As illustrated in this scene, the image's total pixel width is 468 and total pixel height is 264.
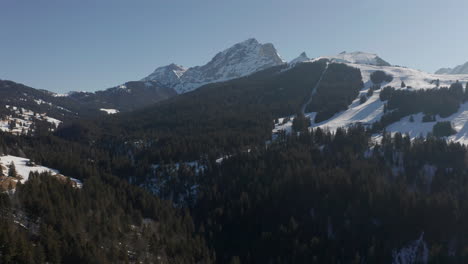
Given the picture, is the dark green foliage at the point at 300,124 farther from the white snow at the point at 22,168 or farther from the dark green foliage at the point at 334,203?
the white snow at the point at 22,168

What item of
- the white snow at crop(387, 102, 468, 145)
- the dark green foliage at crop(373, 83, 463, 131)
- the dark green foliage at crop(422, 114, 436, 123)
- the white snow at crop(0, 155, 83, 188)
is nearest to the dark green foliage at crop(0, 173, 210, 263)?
the white snow at crop(0, 155, 83, 188)

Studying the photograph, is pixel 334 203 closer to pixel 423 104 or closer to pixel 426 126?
pixel 426 126

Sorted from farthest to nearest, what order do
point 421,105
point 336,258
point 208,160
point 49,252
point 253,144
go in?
point 421,105 → point 253,144 → point 208,160 → point 336,258 → point 49,252

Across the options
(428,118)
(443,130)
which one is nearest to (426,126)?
(428,118)

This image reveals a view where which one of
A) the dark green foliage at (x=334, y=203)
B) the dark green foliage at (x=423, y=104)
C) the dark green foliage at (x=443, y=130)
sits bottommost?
the dark green foliage at (x=334, y=203)

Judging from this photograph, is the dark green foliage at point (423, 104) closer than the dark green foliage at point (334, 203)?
No

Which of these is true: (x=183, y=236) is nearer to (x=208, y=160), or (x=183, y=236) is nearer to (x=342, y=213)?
(x=342, y=213)

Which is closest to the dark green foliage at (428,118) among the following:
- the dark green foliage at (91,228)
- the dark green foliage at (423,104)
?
the dark green foliage at (423,104)

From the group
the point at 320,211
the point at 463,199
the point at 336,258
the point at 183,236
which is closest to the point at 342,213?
the point at 320,211

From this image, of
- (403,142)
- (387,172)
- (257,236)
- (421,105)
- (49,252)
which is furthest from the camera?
(421,105)

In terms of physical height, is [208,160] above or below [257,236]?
above
